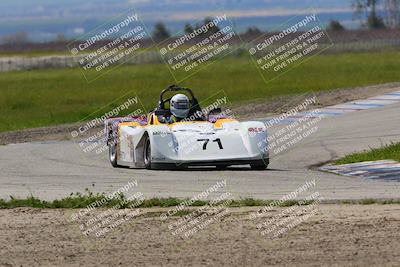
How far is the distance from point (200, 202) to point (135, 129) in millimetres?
7032

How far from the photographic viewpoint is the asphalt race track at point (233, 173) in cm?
1652

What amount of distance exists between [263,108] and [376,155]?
1108cm

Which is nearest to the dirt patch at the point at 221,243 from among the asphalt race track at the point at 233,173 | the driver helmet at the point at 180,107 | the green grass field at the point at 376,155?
the asphalt race track at the point at 233,173

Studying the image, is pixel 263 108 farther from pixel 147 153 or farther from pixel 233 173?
pixel 233 173

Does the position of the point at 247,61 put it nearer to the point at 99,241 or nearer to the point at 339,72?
the point at 339,72

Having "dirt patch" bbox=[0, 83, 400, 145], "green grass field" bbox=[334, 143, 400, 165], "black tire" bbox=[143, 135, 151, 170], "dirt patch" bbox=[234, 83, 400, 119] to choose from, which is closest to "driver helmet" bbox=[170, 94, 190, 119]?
"black tire" bbox=[143, 135, 151, 170]

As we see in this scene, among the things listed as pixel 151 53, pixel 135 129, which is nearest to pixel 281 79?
pixel 135 129

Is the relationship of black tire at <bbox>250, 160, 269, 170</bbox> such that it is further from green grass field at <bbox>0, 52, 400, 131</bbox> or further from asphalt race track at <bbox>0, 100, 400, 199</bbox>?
green grass field at <bbox>0, 52, 400, 131</bbox>

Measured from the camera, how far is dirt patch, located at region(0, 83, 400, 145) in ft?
95.4

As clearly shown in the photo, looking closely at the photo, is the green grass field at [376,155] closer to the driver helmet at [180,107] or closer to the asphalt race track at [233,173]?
the asphalt race track at [233,173]

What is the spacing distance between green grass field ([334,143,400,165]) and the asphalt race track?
0.65 m

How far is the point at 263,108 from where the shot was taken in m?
31.9

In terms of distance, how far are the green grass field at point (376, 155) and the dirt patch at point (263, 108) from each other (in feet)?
28.9

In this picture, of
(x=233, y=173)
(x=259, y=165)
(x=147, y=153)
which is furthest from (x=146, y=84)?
(x=233, y=173)
